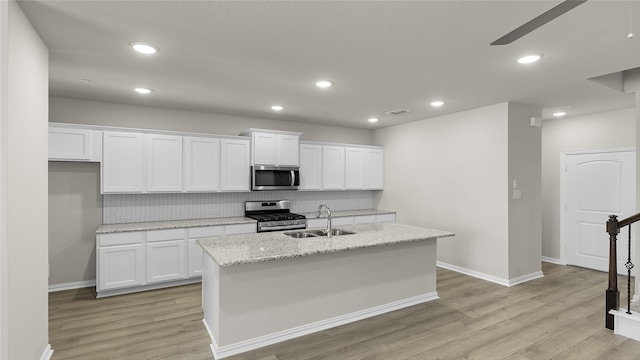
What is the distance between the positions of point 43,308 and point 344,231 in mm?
2770

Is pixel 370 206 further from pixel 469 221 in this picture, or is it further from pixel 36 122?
pixel 36 122

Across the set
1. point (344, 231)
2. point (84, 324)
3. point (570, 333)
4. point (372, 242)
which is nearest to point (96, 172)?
point (84, 324)

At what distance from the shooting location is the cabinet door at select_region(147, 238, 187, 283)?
13.9 ft

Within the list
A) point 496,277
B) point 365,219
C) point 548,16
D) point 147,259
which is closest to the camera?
point 548,16

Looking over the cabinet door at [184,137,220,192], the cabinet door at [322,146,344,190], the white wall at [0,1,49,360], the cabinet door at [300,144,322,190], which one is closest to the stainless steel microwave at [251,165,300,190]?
the cabinet door at [300,144,322,190]

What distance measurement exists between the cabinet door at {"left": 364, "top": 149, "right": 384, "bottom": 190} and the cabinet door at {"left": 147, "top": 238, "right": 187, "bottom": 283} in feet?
12.0

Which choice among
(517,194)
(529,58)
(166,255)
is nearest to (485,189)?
(517,194)

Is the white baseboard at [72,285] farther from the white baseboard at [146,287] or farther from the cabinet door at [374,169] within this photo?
the cabinet door at [374,169]

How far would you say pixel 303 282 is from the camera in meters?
3.12

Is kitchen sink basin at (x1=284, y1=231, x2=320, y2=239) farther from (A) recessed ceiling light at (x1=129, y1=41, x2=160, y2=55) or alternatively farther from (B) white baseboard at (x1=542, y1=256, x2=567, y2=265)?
(B) white baseboard at (x1=542, y1=256, x2=567, y2=265)

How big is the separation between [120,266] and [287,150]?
2.85 metres

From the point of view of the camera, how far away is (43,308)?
2529 mm

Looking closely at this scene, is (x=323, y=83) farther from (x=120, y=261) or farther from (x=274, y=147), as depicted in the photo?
(x=120, y=261)

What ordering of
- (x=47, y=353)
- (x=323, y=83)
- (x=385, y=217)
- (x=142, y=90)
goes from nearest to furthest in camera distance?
(x=47, y=353) → (x=323, y=83) → (x=142, y=90) → (x=385, y=217)
